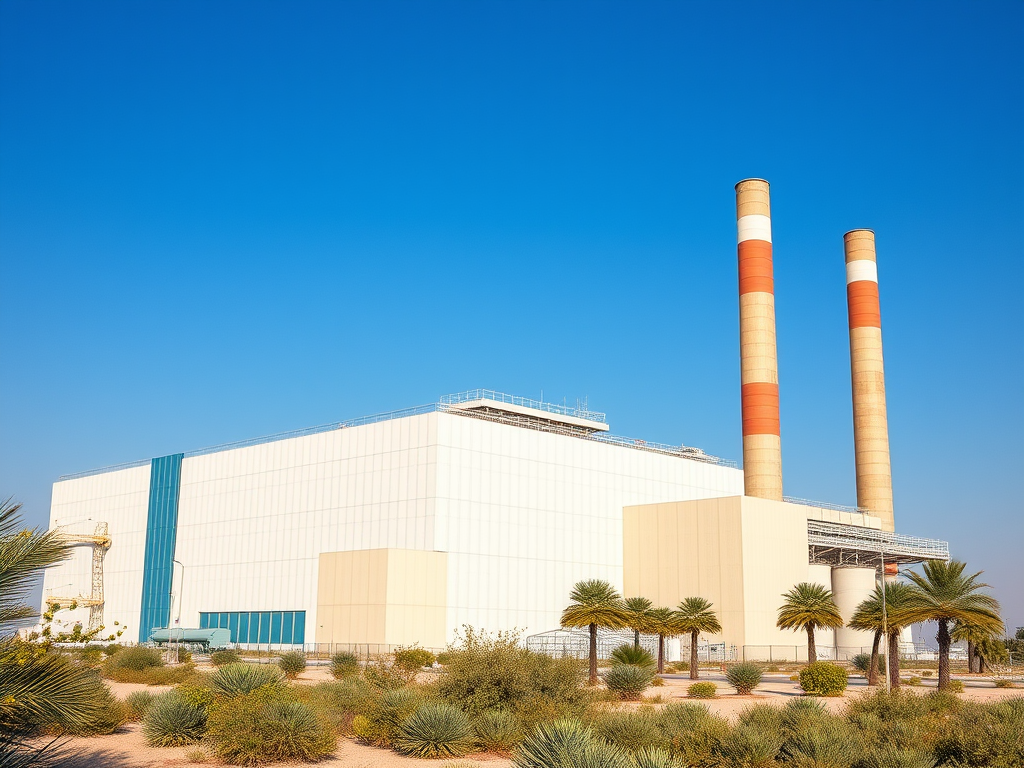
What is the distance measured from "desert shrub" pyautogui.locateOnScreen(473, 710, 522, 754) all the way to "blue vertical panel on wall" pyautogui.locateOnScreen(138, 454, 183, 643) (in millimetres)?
64536

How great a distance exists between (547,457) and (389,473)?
11.7 meters

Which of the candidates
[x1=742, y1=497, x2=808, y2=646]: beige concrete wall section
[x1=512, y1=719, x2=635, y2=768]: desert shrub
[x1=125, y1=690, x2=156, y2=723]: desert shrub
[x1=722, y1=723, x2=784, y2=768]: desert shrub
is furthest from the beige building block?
[x1=512, y1=719, x2=635, y2=768]: desert shrub

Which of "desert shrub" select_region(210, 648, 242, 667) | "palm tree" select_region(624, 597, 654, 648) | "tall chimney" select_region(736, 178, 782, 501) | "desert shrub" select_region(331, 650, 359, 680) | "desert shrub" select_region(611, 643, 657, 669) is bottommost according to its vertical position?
"desert shrub" select_region(210, 648, 242, 667)

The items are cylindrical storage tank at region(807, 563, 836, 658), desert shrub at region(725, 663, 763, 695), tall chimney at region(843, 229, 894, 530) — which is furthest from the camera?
tall chimney at region(843, 229, 894, 530)

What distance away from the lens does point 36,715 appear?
478 inches

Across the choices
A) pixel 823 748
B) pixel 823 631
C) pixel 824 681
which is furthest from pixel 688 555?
pixel 823 748

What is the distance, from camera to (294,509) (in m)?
72.8

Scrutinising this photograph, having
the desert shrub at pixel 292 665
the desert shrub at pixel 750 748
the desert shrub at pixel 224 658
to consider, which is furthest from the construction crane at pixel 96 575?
the desert shrub at pixel 750 748

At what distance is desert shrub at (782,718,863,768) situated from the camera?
60.8 ft

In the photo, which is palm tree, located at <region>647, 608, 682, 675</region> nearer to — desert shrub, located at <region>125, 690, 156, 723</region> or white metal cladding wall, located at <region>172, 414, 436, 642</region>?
white metal cladding wall, located at <region>172, 414, 436, 642</region>

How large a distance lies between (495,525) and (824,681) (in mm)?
30735

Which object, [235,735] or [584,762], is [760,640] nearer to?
[235,735]

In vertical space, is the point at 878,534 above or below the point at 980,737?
above

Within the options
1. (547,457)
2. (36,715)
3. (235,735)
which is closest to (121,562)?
(547,457)
